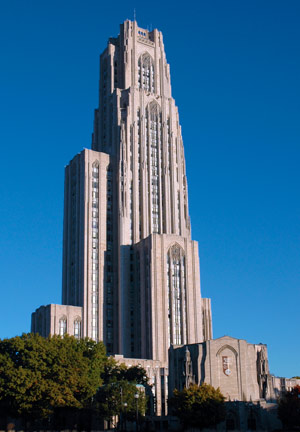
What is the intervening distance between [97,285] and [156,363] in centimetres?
2749

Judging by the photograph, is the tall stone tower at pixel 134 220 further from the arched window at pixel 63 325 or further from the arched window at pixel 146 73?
the arched window at pixel 63 325

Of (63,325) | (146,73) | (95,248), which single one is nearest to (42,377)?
(63,325)

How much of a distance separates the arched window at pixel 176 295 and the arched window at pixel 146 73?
51524 mm

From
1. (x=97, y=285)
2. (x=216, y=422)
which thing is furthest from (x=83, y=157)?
(x=216, y=422)

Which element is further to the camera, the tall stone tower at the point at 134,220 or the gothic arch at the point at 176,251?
the gothic arch at the point at 176,251

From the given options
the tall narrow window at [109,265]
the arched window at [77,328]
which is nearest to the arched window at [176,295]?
the tall narrow window at [109,265]

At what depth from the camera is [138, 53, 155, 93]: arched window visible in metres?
170

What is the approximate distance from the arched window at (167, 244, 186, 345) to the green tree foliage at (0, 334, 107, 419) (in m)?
40.4

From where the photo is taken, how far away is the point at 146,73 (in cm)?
17212

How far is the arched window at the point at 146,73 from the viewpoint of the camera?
170 m

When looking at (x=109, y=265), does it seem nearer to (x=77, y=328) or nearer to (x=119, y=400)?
(x=77, y=328)

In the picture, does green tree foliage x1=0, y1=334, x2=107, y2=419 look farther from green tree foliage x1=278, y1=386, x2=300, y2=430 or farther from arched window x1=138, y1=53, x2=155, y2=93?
arched window x1=138, y1=53, x2=155, y2=93

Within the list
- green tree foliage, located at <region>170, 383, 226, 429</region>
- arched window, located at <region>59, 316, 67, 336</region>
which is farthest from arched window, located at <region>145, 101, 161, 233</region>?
green tree foliage, located at <region>170, 383, 226, 429</region>

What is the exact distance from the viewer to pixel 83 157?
154 metres
